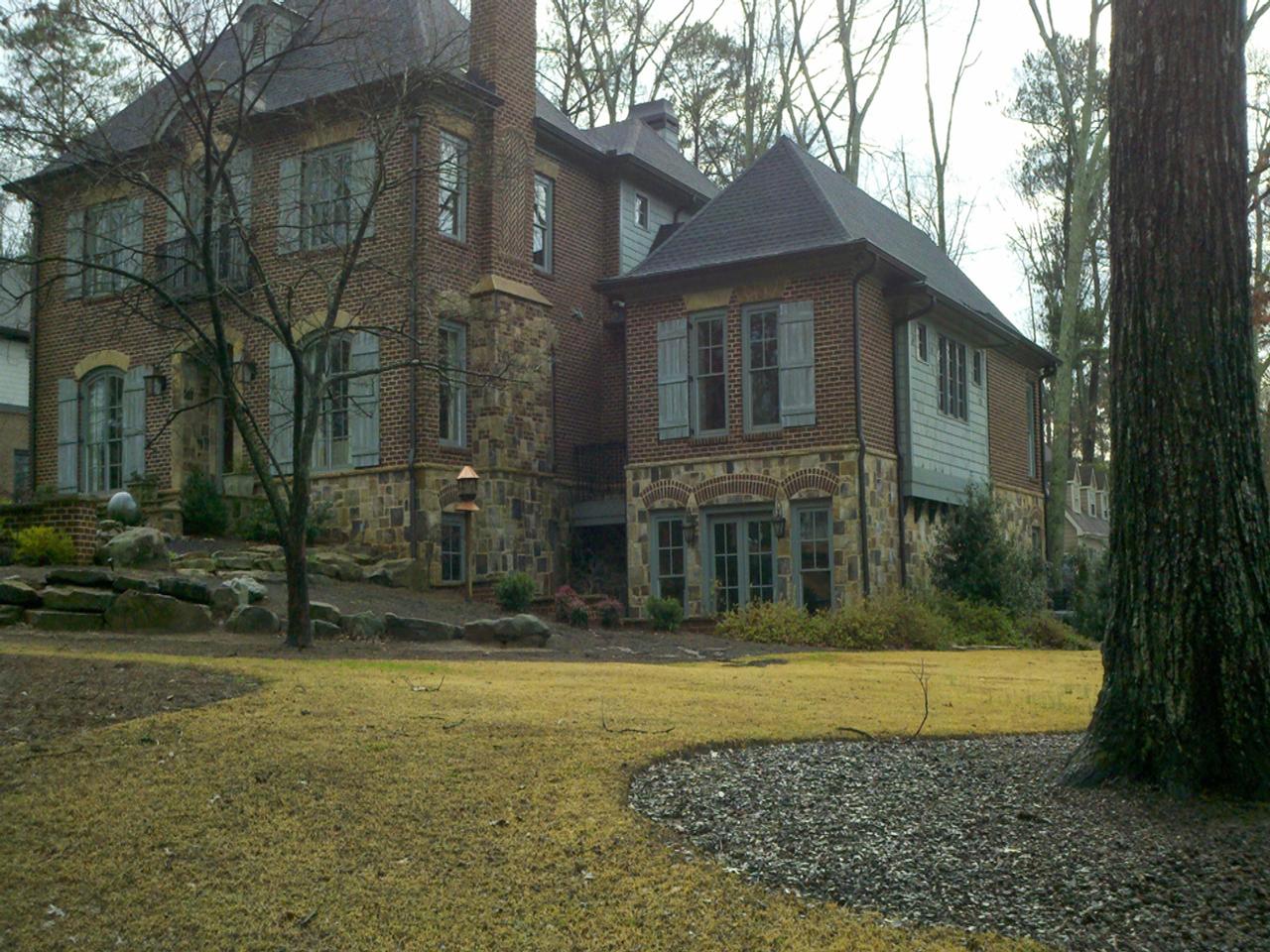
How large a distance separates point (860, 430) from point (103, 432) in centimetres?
1242

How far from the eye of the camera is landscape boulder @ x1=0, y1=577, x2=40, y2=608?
13.0m

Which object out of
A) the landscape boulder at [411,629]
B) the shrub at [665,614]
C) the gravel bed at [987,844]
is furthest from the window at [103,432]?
the gravel bed at [987,844]

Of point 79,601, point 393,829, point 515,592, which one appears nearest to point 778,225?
point 515,592

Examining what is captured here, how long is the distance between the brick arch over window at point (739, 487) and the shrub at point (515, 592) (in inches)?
131

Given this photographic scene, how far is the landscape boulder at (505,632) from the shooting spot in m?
13.9

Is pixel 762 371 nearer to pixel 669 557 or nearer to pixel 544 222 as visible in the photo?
pixel 669 557

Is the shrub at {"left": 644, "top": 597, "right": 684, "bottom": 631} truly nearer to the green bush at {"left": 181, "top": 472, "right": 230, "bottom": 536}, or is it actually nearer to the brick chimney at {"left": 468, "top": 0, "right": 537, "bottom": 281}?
the brick chimney at {"left": 468, "top": 0, "right": 537, "bottom": 281}

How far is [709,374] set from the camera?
19922 millimetres

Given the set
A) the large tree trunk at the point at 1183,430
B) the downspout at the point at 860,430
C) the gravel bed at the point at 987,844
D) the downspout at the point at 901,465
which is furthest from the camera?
the downspout at the point at 901,465

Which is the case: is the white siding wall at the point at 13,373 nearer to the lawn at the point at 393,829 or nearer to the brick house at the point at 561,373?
the brick house at the point at 561,373

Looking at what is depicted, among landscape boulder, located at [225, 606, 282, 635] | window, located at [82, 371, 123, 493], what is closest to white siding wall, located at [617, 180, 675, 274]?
window, located at [82, 371, 123, 493]

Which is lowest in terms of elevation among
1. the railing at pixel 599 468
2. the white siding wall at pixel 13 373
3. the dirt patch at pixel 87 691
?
the dirt patch at pixel 87 691

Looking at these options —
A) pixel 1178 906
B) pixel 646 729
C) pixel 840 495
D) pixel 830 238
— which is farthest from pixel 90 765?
pixel 830 238

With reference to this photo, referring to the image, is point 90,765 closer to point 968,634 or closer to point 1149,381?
point 1149,381
